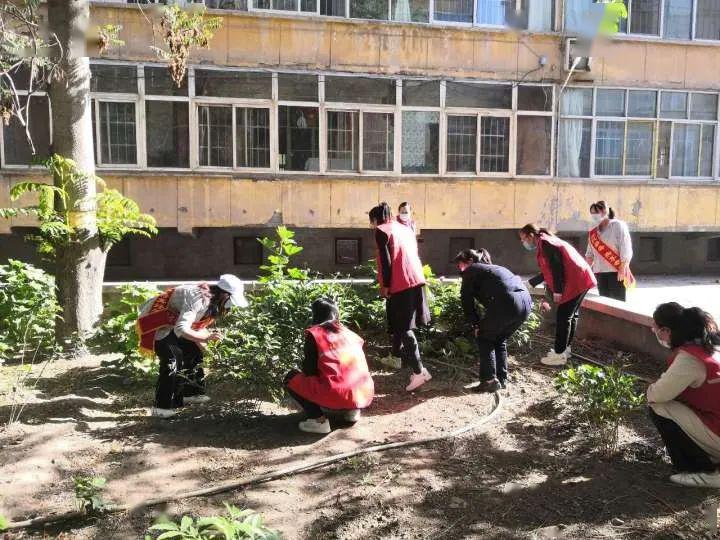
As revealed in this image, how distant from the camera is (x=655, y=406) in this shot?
157 inches

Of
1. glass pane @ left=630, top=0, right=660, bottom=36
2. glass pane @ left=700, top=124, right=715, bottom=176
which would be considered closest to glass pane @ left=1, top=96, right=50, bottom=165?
glass pane @ left=630, top=0, right=660, bottom=36

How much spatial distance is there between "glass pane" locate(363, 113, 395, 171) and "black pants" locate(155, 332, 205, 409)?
27.2 feet

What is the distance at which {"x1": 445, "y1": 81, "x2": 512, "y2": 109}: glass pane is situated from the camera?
43.4 ft

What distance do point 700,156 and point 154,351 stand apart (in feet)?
44.0

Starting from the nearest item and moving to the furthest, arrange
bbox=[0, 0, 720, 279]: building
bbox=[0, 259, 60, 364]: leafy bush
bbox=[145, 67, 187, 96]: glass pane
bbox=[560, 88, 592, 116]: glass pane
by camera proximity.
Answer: bbox=[0, 259, 60, 364]: leafy bush → bbox=[145, 67, 187, 96]: glass pane → bbox=[0, 0, 720, 279]: building → bbox=[560, 88, 592, 116]: glass pane

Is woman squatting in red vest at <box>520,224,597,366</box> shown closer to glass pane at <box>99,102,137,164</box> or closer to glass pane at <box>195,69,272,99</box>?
glass pane at <box>195,69,272,99</box>

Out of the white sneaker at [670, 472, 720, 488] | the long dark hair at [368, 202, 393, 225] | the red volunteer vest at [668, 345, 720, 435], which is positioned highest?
the long dark hair at [368, 202, 393, 225]

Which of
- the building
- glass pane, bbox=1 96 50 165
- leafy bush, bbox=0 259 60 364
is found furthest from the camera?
the building

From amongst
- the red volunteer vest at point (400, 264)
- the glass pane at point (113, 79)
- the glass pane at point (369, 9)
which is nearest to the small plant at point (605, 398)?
the red volunteer vest at point (400, 264)

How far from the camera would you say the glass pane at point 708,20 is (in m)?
14.1

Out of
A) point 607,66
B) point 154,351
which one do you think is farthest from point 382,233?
point 607,66

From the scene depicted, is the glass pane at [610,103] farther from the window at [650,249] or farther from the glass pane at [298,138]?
the glass pane at [298,138]

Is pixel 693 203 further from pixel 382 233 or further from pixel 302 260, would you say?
pixel 382 233

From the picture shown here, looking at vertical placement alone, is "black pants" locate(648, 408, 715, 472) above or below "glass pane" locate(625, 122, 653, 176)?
below
